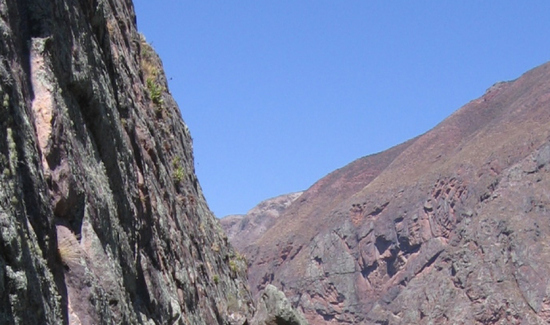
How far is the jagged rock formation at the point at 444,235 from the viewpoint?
7881 cm

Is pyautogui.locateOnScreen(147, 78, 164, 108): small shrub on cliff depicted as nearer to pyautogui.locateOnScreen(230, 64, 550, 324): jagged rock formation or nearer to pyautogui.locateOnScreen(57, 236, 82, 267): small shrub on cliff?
pyautogui.locateOnScreen(57, 236, 82, 267): small shrub on cliff

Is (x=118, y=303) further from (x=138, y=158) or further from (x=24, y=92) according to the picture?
(x=138, y=158)

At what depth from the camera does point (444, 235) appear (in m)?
92.2

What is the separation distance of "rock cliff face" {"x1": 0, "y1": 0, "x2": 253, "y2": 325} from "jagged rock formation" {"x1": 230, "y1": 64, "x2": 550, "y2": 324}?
69.5 m

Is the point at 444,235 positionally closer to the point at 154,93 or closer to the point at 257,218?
the point at 154,93

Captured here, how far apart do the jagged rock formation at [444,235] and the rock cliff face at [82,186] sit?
6948cm

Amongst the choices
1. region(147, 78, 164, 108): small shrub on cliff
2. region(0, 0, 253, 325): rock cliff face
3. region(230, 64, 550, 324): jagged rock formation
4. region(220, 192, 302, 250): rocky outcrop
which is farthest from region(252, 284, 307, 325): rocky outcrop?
region(220, 192, 302, 250): rocky outcrop

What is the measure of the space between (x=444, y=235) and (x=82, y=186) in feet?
292

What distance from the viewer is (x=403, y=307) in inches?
3410

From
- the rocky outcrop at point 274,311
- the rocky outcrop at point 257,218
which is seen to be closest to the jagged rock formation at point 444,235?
the rocky outcrop at point 257,218

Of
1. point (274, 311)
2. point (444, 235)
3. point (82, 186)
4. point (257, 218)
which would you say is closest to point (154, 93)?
point (274, 311)

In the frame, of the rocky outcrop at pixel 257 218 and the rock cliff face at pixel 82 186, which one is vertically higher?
the rocky outcrop at pixel 257 218

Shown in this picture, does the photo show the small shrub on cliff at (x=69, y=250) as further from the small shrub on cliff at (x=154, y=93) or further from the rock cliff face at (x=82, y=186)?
the small shrub on cliff at (x=154, y=93)

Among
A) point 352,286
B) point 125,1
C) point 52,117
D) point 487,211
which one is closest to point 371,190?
point 352,286
